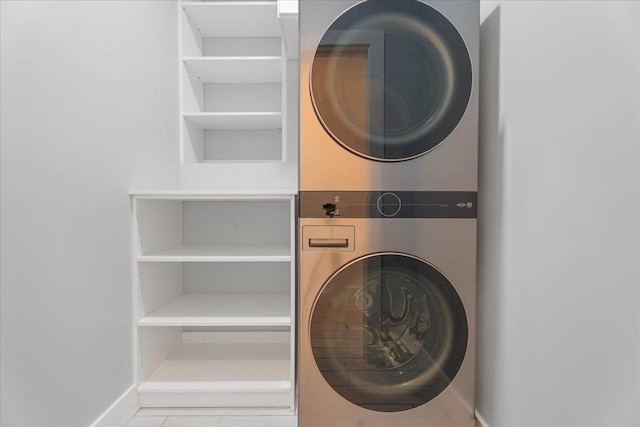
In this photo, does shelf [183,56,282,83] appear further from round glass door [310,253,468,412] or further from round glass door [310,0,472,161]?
round glass door [310,253,468,412]

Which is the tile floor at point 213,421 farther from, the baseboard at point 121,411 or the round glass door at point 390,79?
the round glass door at point 390,79

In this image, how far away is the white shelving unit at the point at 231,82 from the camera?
2061mm

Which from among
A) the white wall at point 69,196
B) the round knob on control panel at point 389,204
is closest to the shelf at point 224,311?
the white wall at point 69,196

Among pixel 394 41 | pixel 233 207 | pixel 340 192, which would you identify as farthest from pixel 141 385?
pixel 394 41

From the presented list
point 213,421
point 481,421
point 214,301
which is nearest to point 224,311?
point 214,301

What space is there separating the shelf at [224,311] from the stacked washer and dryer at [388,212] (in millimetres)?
314

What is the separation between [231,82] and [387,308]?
1.61 metres

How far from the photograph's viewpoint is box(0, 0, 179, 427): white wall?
1.06 metres

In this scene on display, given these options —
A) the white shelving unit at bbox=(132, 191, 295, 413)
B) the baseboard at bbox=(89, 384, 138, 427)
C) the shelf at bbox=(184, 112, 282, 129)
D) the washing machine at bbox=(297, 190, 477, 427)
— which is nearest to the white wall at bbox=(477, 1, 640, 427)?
the washing machine at bbox=(297, 190, 477, 427)

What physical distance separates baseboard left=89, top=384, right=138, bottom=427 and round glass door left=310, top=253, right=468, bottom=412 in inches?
31.4

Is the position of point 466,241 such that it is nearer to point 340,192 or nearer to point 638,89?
point 340,192

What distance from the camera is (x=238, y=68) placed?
2088 millimetres

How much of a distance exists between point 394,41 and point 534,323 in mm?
1045

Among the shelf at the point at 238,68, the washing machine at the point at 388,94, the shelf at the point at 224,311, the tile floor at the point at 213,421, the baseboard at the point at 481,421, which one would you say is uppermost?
the shelf at the point at 238,68
